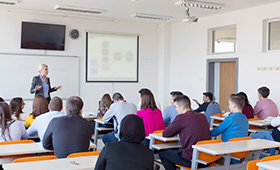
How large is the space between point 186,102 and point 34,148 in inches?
72.0

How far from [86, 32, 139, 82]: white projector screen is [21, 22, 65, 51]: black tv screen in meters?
0.89

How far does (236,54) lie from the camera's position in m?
8.27

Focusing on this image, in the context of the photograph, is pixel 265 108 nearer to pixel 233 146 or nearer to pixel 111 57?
pixel 233 146

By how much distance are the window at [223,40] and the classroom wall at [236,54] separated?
20 cm

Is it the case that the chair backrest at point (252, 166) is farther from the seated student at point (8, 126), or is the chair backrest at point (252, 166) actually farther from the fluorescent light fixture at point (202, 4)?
the fluorescent light fixture at point (202, 4)

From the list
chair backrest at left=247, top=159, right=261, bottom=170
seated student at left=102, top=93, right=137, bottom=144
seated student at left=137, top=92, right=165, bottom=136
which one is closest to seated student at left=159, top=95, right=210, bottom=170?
seated student at left=137, top=92, right=165, bottom=136

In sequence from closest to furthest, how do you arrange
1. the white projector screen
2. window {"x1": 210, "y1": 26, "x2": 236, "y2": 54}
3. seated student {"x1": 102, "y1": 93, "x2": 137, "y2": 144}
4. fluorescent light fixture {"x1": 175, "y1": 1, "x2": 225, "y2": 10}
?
seated student {"x1": 102, "y1": 93, "x2": 137, "y2": 144}
fluorescent light fixture {"x1": 175, "y1": 1, "x2": 225, "y2": 10}
window {"x1": 210, "y1": 26, "x2": 236, "y2": 54}
the white projector screen

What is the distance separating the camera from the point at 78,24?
30.5 feet

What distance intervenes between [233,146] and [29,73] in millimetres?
6609

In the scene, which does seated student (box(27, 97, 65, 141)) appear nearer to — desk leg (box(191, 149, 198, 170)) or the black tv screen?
desk leg (box(191, 149, 198, 170))

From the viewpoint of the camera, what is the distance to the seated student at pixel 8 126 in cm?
341

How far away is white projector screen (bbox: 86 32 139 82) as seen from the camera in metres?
9.55

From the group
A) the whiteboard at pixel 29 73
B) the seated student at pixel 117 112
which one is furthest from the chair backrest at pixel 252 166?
the whiteboard at pixel 29 73

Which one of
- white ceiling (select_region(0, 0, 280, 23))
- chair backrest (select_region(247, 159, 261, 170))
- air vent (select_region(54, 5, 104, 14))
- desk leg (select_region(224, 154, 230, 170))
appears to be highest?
white ceiling (select_region(0, 0, 280, 23))
